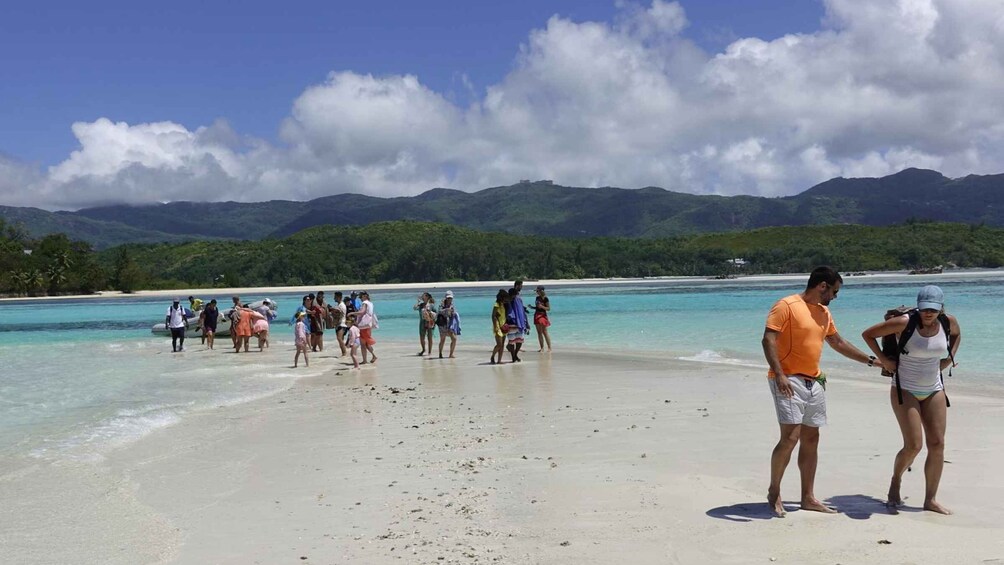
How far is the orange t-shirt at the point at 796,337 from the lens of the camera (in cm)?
566

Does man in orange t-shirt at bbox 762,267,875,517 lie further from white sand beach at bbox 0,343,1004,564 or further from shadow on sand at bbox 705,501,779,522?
white sand beach at bbox 0,343,1004,564

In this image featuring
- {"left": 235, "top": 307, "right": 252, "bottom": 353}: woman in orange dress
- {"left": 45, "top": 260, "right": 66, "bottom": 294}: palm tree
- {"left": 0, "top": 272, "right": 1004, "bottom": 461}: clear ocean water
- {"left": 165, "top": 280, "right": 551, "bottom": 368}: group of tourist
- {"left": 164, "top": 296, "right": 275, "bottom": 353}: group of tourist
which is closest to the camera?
{"left": 0, "top": 272, "right": 1004, "bottom": 461}: clear ocean water

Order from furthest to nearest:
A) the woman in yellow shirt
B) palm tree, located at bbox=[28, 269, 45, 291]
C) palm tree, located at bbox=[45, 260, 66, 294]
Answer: palm tree, located at bbox=[45, 260, 66, 294]
palm tree, located at bbox=[28, 269, 45, 291]
the woman in yellow shirt

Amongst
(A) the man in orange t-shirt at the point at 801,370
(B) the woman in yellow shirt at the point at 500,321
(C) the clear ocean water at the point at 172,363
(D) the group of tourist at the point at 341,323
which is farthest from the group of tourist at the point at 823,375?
(D) the group of tourist at the point at 341,323

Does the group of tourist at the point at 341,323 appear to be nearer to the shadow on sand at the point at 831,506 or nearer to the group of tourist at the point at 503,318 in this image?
the group of tourist at the point at 503,318

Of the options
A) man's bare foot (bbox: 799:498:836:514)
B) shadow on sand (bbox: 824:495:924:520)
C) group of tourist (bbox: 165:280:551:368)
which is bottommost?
shadow on sand (bbox: 824:495:924:520)

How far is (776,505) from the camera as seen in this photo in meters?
5.79

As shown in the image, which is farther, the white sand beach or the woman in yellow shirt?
the woman in yellow shirt

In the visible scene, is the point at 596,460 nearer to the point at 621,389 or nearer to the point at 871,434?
the point at 871,434

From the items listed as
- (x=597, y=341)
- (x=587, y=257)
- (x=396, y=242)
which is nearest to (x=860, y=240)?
(x=587, y=257)

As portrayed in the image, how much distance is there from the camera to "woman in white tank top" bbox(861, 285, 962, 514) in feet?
18.4

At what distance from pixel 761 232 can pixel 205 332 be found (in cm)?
13324

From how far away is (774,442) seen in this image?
838cm

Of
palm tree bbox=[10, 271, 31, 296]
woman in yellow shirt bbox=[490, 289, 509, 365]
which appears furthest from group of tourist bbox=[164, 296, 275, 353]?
palm tree bbox=[10, 271, 31, 296]
